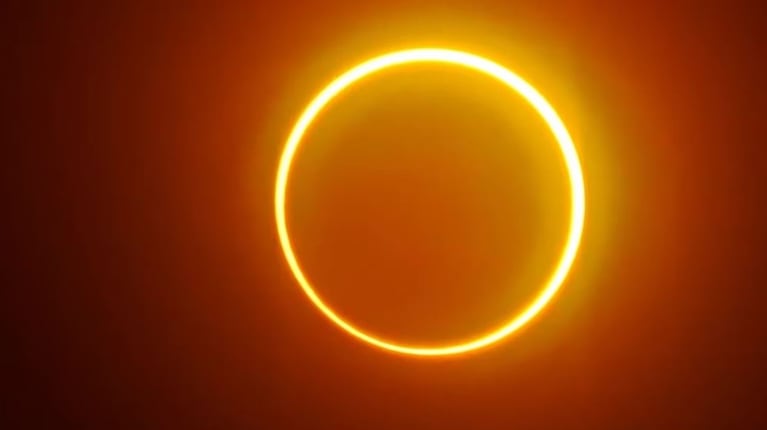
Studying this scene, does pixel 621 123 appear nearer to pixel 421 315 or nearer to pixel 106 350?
pixel 421 315

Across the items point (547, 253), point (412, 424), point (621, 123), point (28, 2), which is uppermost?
point (28, 2)

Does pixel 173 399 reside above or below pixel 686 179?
below

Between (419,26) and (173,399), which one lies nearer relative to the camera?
(419,26)

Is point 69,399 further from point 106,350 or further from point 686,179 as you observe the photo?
point 686,179

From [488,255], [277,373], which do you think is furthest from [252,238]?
[488,255]

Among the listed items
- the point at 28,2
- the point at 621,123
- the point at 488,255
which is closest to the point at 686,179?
the point at 621,123

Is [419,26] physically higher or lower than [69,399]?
higher
